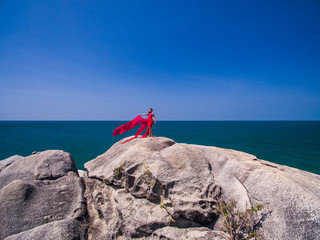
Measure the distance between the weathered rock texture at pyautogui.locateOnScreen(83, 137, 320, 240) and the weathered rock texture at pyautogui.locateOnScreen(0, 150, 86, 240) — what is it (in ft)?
2.96

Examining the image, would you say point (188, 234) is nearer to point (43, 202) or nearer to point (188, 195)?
point (188, 195)

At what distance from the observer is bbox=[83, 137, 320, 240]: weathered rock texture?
5551 mm

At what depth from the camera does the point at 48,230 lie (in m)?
6.19

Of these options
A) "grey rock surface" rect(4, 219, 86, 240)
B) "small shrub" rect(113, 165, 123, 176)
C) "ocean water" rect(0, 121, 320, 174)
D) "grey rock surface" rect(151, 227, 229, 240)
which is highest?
"small shrub" rect(113, 165, 123, 176)

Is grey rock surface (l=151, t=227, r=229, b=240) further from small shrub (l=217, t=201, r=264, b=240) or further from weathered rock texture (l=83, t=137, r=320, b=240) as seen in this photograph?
small shrub (l=217, t=201, r=264, b=240)

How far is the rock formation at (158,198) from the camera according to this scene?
18.7ft

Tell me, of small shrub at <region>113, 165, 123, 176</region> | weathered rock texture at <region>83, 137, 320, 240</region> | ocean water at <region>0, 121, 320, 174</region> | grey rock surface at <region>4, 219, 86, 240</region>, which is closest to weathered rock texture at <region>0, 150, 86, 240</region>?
grey rock surface at <region>4, 219, 86, 240</region>

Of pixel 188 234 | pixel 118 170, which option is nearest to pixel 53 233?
pixel 118 170

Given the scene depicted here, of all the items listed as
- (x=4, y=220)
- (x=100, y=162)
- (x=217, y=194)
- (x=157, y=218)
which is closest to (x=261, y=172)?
(x=217, y=194)

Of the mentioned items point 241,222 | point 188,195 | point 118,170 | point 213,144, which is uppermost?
point 118,170

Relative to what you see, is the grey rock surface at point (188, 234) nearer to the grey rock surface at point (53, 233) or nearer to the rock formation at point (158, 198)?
the rock formation at point (158, 198)

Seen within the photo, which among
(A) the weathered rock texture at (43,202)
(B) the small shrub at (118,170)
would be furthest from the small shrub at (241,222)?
(A) the weathered rock texture at (43,202)

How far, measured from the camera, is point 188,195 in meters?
6.92

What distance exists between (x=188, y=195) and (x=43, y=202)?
287 inches
